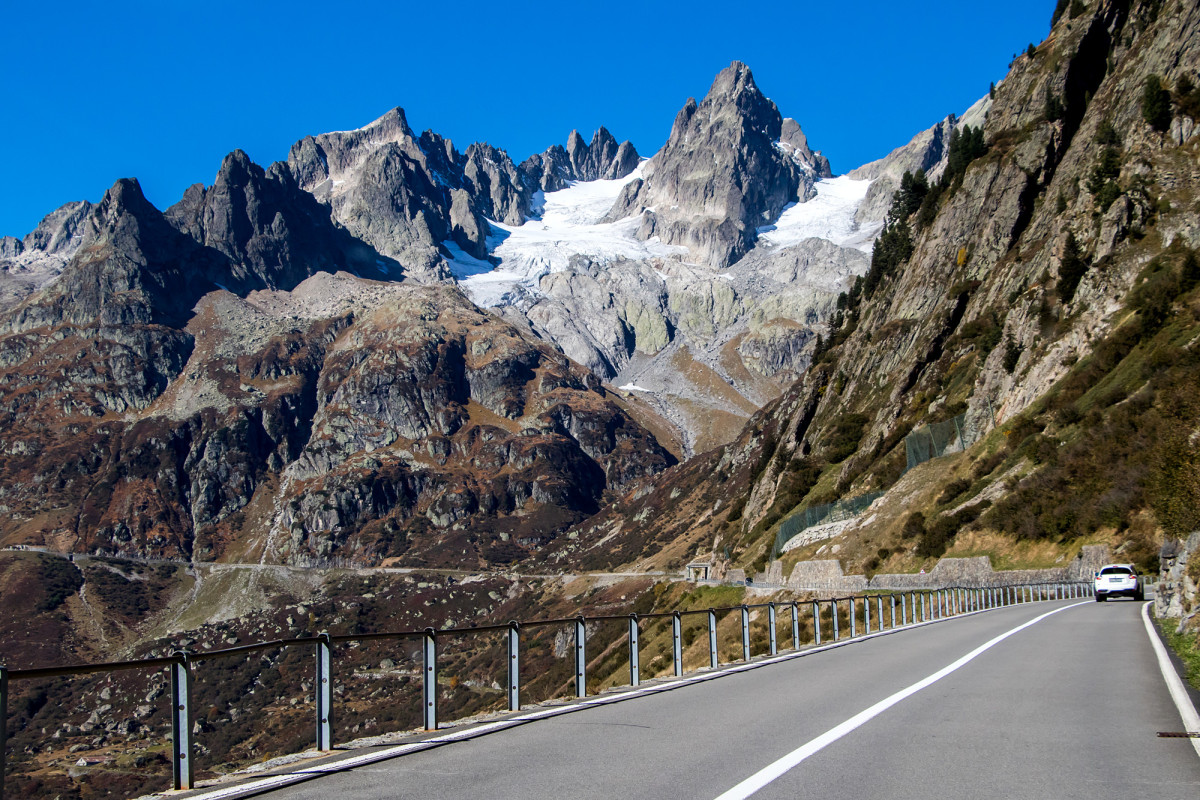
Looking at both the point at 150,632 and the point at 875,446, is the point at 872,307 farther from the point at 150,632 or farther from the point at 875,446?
the point at 150,632

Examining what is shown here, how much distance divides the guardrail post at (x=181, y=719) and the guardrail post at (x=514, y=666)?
484 cm

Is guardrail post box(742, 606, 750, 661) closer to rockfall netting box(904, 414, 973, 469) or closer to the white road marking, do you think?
the white road marking

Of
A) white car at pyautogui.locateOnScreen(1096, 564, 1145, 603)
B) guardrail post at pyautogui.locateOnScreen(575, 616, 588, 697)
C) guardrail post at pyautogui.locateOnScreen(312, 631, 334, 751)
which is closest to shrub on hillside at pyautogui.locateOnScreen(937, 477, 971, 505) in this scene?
white car at pyautogui.locateOnScreen(1096, 564, 1145, 603)

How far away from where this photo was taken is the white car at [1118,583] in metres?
34.3

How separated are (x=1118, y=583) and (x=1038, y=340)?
30602 mm

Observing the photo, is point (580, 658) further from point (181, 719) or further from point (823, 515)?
point (823, 515)

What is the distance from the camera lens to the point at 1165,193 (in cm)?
6031

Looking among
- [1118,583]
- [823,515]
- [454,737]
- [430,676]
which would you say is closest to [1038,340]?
[823,515]

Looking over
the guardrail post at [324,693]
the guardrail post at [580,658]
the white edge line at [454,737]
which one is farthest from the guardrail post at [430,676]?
the guardrail post at [580,658]

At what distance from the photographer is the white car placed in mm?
34281

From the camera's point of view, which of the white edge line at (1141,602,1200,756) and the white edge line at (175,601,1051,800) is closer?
the white edge line at (175,601,1051,800)

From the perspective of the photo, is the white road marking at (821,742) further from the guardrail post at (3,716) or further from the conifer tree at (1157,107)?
the conifer tree at (1157,107)

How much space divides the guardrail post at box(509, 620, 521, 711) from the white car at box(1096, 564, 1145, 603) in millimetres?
29114

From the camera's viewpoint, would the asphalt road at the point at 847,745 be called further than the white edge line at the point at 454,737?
No
